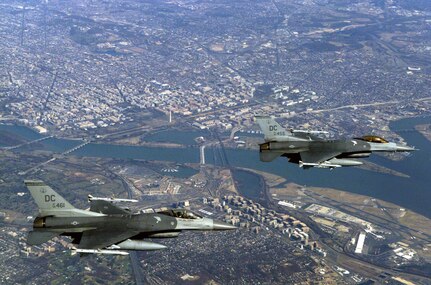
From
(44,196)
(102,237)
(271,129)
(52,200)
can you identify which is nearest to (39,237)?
(52,200)

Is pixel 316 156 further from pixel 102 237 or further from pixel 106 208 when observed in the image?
pixel 102 237

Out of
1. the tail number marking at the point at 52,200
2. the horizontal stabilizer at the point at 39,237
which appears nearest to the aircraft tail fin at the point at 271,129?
the tail number marking at the point at 52,200

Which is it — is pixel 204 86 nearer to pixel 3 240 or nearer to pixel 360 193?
pixel 360 193

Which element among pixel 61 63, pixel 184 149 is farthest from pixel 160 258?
pixel 61 63

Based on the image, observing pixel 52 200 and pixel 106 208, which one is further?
pixel 106 208

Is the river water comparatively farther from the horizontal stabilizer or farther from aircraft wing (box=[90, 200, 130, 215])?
the horizontal stabilizer

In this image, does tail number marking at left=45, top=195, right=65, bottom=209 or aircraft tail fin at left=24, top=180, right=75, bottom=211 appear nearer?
aircraft tail fin at left=24, top=180, right=75, bottom=211

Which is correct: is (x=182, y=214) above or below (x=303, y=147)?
below

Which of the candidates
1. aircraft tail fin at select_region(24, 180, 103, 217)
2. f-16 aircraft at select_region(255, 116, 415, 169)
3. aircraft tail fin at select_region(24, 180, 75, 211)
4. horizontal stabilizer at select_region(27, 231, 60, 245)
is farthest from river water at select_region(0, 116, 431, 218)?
horizontal stabilizer at select_region(27, 231, 60, 245)
